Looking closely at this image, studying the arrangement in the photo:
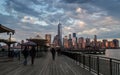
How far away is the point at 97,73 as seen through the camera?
45.1 feet

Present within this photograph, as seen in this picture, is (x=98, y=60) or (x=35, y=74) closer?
(x=98, y=60)

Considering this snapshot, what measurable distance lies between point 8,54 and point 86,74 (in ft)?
70.9

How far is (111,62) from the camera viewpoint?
1037 cm

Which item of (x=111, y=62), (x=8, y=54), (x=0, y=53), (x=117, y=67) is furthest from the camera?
(x=8, y=54)

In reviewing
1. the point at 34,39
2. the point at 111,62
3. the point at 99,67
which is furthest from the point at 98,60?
the point at 34,39

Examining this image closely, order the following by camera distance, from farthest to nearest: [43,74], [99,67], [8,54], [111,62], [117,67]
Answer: [8,54] < [43,74] < [99,67] < [111,62] < [117,67]

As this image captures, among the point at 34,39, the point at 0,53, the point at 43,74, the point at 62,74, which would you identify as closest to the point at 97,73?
the point at 62,74

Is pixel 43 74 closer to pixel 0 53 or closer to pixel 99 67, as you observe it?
pixel 99 67

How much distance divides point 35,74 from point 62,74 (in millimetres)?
1693

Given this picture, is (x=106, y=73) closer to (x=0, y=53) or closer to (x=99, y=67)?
(x=99, y=67)

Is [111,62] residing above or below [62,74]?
above

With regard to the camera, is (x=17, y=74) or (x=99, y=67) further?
(x=17, y=74)

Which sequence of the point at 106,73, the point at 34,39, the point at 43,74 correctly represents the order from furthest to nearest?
the point at 34,39 < the point at 43,74 < the point at 106,73

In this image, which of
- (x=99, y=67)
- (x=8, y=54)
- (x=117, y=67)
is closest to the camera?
(x=117, y=67)
